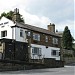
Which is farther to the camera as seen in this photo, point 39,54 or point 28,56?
point 39,54

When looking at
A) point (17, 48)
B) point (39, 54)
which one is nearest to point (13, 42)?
point (17, 48)

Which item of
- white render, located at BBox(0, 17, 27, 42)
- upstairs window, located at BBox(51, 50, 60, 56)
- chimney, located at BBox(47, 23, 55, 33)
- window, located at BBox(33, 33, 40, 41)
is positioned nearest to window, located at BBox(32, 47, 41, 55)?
window, located at BBox(33, 33, 40, 41)

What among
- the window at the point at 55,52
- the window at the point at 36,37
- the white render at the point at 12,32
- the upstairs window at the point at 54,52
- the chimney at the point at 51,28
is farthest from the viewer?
the chimney at the point at 51,28

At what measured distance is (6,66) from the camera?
36719 mm

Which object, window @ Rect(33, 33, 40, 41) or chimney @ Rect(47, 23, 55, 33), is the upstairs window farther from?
window @ Rect(33, 33, 40, 41)

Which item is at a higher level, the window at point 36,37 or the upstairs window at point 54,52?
the window at point 36,37

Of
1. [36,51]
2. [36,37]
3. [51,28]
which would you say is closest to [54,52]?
[51,28]

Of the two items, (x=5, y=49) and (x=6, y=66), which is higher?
(x=5, y=49)

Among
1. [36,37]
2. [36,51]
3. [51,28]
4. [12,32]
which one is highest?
[51,28]

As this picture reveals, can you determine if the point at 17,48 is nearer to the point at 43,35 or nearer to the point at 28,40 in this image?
the point at 28,40

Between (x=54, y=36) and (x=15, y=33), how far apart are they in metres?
14.9

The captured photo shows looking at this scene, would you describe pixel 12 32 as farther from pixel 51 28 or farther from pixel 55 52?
pixel 51 28

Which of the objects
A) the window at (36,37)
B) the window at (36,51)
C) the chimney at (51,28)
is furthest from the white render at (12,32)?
the chimney at (51,28)

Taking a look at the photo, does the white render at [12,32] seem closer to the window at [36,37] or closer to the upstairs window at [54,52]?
the window at [36,37]
